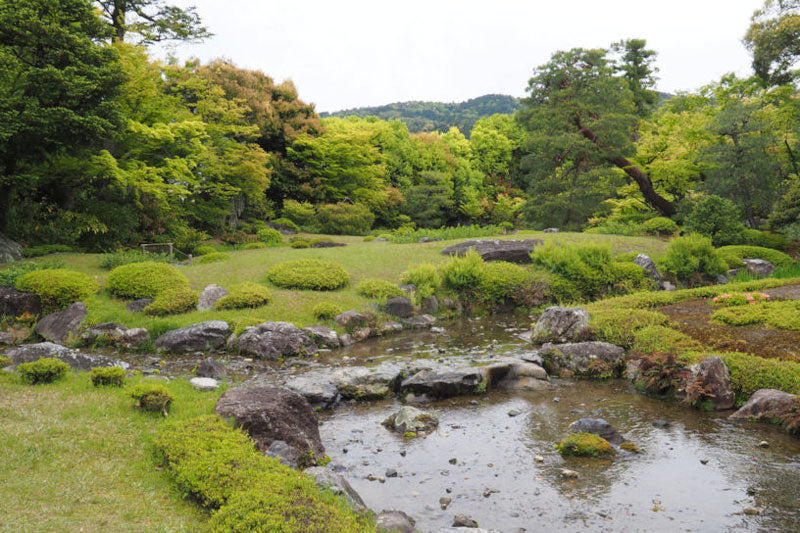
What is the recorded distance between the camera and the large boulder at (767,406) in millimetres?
7691

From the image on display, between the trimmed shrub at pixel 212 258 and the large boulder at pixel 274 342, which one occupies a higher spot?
the trimmed shrub at pixel 212 258

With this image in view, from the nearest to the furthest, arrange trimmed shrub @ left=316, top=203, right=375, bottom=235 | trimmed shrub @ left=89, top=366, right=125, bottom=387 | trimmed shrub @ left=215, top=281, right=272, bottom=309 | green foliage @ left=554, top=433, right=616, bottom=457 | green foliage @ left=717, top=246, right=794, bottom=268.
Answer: green foliage @ left=554, top=433, right=616, bottom=457 < trimmed shrub @ left=89, top=366, right=125, bottom=387 < trimmed shrub @ left=215, top=281, right=272, bottom=309 < green foliage @ left=717, top=246, right=794, bottom=268 < trimmed shrub @ left=316, top=203, right=375, bottom=235

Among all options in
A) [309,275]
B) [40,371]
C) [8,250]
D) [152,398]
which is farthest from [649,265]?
[8,250]

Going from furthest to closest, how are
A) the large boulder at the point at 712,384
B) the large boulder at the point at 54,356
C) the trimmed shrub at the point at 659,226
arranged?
the trimmed shrub at the point at 659,226, the large boulder at the point at 54,356, the large boulder at the point at 712,384

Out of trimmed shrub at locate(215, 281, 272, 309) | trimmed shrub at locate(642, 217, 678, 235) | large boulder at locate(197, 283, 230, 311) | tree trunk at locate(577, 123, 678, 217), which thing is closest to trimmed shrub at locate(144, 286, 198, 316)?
large boulder at locate(197, 283, 230, 311)

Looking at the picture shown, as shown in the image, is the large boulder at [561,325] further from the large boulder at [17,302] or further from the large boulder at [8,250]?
the large boulder at [8,250]

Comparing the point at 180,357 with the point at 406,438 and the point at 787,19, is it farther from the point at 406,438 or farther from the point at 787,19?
the point at 787,19

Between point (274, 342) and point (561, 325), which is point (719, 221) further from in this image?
point (274, 342)

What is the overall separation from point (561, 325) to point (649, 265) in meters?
8.83

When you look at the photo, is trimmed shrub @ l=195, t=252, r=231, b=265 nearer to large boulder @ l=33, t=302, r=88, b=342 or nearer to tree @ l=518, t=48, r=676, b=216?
large boulder @ l=33, t=302, r=88, b=342

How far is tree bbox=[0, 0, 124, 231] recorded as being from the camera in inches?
625

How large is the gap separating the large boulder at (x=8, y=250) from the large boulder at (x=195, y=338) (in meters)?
8.90

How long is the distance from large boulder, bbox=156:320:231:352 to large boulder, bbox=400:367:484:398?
5974mm

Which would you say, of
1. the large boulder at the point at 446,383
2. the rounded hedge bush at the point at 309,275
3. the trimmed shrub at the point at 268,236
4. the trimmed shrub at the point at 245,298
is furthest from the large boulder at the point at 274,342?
the trimmed shrub at the point at 268,236
